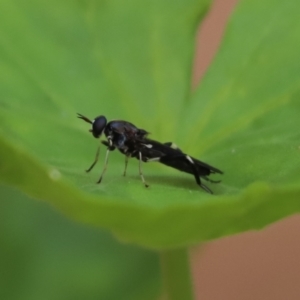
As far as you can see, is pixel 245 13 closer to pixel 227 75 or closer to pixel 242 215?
pixel 227 75

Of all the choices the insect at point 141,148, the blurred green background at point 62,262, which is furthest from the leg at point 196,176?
the blurred green background at point 62,262

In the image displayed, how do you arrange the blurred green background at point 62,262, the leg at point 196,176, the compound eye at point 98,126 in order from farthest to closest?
the blurred green background at point 62,262 → the compound eye at point 98,126 → the leg at point 196,176

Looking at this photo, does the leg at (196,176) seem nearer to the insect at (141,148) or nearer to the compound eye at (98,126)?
the insect at (141,148)

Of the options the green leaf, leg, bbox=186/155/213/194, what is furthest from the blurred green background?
leg, bbox=186/155/213/194

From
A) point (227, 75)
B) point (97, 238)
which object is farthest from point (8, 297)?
point (227, 75)

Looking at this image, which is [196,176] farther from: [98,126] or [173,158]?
[98,126]
